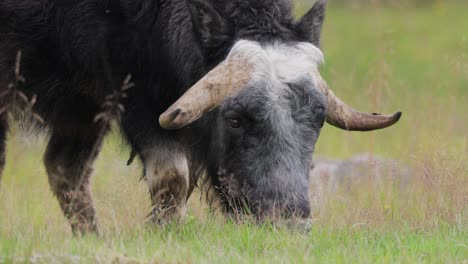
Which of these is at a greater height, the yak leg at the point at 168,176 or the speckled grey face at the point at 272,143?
the speckled grey face at the point at 272,143

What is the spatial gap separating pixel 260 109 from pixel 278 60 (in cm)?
37

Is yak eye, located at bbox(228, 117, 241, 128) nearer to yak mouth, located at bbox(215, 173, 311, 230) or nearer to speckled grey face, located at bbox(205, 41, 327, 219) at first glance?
speckled grey face, located at bbox(205, 41, 327, 219)

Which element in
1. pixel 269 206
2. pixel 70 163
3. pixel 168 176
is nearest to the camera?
pixel 269 206

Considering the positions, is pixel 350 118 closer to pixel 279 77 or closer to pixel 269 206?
pixel 279 77

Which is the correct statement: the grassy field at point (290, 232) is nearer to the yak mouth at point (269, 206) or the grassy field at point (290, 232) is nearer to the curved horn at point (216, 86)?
the yak mouth at point (269, 206)

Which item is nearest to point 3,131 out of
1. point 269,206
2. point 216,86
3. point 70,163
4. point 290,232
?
point 70,163

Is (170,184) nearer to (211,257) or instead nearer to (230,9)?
(230,9)

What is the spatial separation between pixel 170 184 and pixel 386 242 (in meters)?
1.78

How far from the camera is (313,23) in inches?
286

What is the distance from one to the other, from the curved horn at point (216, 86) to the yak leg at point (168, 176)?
0.85 meters

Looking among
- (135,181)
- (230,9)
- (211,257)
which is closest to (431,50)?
(135,181)

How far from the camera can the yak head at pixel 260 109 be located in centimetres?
652

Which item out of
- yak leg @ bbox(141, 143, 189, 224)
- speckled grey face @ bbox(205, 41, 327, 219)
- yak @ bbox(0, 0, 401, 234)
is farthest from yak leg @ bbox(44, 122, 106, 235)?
speckled grey face @ bbox(205, 41, 327, 219)

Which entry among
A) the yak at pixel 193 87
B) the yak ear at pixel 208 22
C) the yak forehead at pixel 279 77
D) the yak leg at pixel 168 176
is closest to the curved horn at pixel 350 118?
the yak at pixel 193 87
